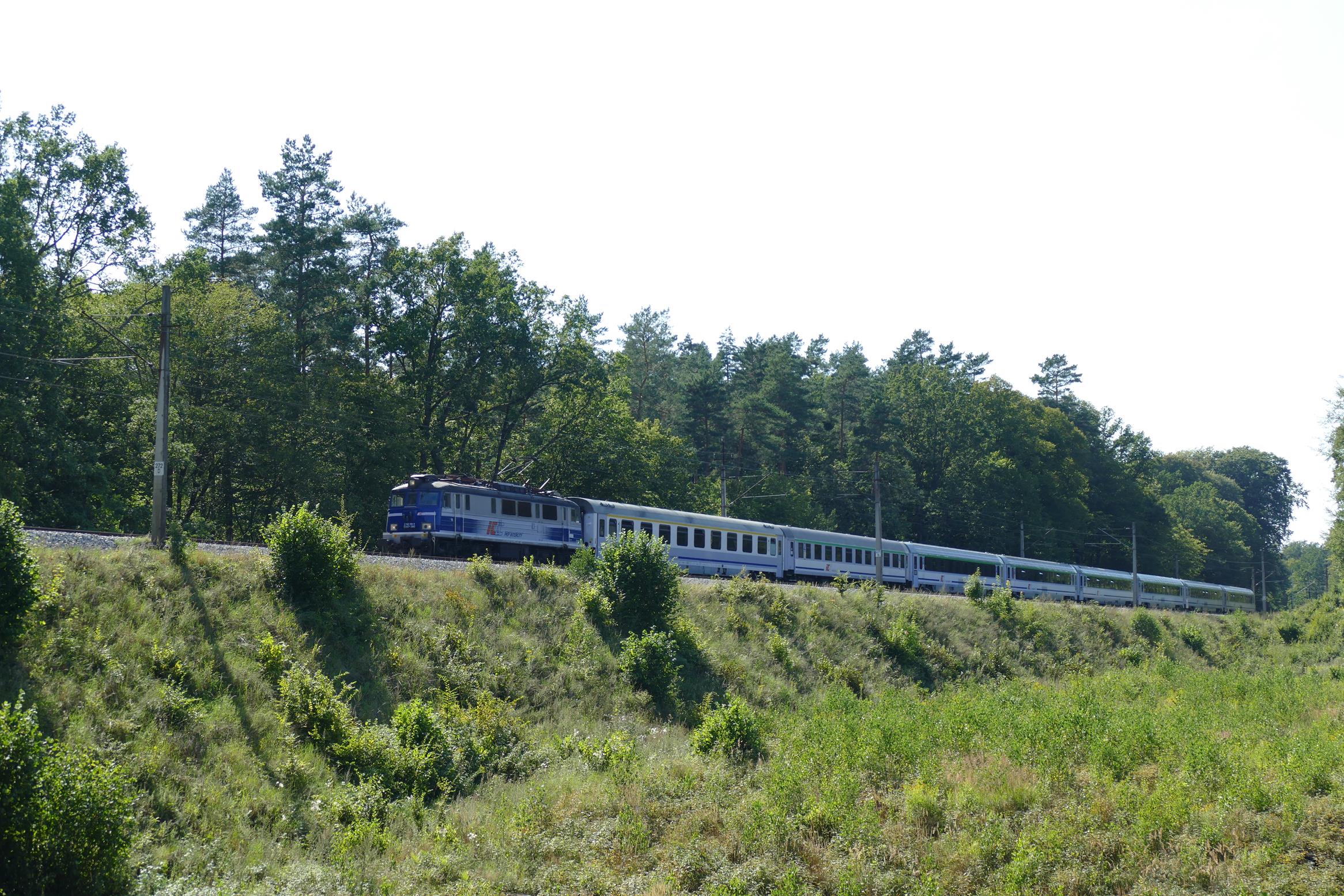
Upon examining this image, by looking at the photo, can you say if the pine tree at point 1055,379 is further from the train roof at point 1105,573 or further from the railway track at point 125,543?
the railway track at point 125,543

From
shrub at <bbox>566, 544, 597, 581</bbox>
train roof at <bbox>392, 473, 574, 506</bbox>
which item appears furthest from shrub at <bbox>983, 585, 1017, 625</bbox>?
shrub at <bbox>566, 544, 597, 581</bbox>

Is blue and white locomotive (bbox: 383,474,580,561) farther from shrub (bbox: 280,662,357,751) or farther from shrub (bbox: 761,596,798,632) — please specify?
shrub (bbox: 280,662,357,751)

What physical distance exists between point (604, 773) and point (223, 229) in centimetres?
4735

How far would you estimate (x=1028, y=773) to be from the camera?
15.0m

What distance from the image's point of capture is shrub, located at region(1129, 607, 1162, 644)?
43344mm

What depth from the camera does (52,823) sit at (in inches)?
390

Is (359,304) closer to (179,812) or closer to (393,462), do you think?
(393,462)

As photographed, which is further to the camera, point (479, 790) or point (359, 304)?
point (359, 304)

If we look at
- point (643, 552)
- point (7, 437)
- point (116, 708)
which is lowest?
point (116, 708)

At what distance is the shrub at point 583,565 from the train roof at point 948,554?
25968 mm

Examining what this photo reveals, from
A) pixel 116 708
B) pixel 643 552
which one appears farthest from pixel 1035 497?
pixel 116 708

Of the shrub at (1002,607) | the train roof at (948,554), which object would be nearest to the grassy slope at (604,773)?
the shrub at (1002,607)

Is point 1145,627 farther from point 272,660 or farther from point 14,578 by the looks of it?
point 14,578

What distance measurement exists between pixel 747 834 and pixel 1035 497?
241ft
